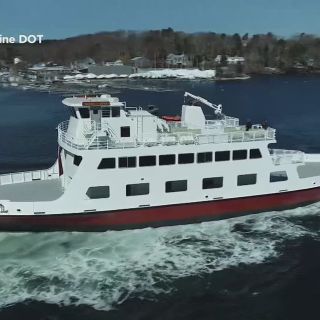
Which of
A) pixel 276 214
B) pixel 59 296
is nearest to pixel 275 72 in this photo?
pixel 276 214

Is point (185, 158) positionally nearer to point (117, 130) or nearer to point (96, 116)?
point (117, 130)

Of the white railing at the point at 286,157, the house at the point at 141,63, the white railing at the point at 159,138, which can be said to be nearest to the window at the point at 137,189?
the white railing at the point at 159,138

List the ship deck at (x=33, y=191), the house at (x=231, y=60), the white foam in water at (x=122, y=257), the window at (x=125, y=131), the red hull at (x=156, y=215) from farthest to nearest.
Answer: the house at (x=231, y=60)
the window at (x=125, y=131)
the ship deck at (x=33, y=191)
the red hull at (x=156, y=215)
the white foam in water at (x=122, y=257)

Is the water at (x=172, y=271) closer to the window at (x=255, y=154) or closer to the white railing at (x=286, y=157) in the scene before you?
the white railing at (x=286, y=157)

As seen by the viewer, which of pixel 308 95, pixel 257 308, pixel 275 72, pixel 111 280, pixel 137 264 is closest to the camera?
pixel 257 308

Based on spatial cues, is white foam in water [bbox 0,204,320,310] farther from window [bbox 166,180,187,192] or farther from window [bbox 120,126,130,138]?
window [bbox 120,126,130,138]

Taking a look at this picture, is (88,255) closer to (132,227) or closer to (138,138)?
(132,227)

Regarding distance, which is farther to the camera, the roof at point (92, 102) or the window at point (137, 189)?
the window at point (137, 189)
